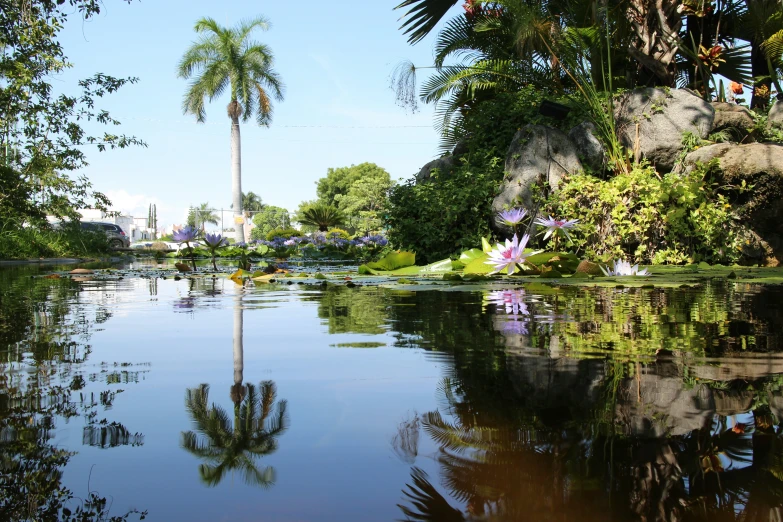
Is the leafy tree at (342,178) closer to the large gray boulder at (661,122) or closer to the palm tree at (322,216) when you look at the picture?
the palm tree at (322,216)

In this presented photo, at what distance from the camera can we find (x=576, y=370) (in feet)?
4.17

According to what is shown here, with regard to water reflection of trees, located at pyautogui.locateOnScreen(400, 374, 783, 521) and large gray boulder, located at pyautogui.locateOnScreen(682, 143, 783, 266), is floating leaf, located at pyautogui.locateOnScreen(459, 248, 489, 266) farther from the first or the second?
Answer: water reflection of trees, located at pyautogui.locateOnScreen(400, 374, 783, 521)

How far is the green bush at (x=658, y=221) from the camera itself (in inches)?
259

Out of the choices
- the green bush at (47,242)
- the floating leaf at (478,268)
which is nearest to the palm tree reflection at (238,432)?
the floating leaf at (478,268)

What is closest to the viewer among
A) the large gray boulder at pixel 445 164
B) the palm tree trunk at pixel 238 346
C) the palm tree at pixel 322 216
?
the palm tree trunk at pixel 238 346

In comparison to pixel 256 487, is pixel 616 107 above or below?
above

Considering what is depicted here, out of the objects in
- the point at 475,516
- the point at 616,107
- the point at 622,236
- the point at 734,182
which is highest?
the point at 616,107

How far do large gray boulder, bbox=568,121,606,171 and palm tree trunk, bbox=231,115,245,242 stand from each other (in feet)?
80.8

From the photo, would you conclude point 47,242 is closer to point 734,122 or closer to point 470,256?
point 470,256

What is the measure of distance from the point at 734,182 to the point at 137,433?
731cm

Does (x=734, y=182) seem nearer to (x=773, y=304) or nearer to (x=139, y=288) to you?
(x=773, y=304)

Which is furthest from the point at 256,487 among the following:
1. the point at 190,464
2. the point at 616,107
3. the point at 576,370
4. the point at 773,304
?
the point at 616,107

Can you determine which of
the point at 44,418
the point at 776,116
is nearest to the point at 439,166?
the point at 776,116

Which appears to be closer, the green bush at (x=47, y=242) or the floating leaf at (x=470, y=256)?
the floating leaf at (x=470, y=256)
